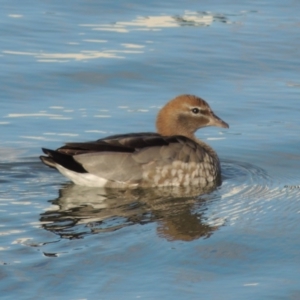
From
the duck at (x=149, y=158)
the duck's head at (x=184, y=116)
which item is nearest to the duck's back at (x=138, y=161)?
the duck at (x=149, y=158)

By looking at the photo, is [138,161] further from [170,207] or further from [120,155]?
[170,207]

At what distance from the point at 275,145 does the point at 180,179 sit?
1.65m

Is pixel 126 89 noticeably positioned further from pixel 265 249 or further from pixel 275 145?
pixel 265 249

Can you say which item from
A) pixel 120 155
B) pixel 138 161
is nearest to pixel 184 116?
pixel 138 161

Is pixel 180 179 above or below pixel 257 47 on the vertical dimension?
below

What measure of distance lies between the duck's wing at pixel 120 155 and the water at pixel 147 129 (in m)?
0.29

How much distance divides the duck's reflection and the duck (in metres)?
0.14

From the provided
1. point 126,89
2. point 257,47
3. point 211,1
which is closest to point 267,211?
point 126,89

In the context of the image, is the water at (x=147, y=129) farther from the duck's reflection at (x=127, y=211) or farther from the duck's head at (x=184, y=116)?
the duck's head at (x=184, y=116)

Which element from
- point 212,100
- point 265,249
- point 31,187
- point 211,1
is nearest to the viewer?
point 265,249

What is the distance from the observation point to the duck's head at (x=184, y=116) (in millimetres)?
13328

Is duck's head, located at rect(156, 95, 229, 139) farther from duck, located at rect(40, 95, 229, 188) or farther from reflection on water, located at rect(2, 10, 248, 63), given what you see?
reflection on water, located at rect(2, 10, 248, 63)

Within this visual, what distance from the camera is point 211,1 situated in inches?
795

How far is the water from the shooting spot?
927 centimetres
